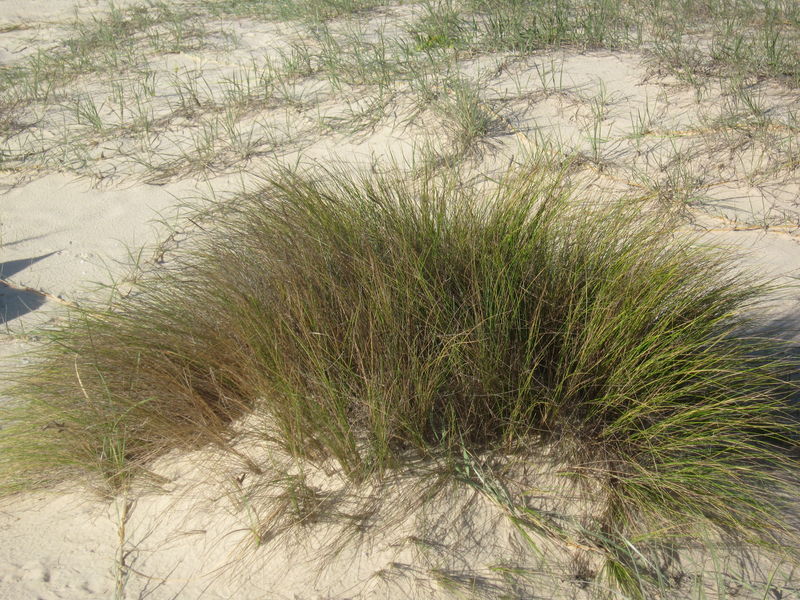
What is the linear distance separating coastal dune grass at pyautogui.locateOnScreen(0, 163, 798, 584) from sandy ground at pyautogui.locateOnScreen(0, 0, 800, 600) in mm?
175

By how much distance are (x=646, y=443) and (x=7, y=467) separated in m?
1.83

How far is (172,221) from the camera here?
3.68 meters

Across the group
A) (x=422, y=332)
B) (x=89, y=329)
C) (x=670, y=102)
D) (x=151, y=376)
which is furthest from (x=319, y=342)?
(x=670, y=102)

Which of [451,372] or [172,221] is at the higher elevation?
[172,221]

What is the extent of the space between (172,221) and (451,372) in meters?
2.17

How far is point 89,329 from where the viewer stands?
2225 millimetres

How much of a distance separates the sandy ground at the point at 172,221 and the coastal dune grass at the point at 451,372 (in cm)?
17

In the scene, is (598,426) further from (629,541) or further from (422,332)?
(422,332)

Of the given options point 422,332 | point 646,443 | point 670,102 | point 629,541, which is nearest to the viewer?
point 629,541

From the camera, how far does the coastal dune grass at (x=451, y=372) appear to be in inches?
75.4

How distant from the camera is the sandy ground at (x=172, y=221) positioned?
184cm

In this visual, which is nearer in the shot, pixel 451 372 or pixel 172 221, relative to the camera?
pixel 451 372

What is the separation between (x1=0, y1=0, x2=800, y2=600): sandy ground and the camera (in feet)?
6.04

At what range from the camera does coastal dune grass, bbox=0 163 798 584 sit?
1914 mm
